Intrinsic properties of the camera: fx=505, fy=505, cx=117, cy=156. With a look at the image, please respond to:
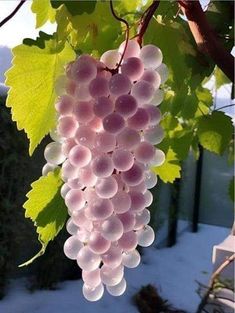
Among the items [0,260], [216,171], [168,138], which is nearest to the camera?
[168,138]

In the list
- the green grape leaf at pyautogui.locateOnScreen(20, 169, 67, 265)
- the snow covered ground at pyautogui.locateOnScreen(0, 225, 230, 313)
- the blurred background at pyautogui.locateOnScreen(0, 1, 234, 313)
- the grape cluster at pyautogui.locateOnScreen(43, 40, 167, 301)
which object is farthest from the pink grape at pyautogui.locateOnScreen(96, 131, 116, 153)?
the snow covered ground at pyautogui.locateOnScreen(0, 225, 230, 313)

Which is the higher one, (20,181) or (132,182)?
(132,182)

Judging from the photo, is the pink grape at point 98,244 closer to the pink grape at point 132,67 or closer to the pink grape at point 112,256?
the pink grape at point 112,256

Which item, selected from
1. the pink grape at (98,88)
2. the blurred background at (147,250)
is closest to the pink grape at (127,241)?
the pink grape at (98,88)

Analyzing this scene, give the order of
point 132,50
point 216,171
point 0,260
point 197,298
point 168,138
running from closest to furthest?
point 132,50
point 168,138
point 0,260
point 197,298
point 216,171

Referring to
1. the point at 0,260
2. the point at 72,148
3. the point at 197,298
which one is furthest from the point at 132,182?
the point at 197,298

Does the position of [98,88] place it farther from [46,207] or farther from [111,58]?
[46,207]

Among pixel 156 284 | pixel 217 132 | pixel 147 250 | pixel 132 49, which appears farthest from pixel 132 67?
pixel 147 250

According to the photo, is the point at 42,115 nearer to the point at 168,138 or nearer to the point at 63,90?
the point at 63,90
